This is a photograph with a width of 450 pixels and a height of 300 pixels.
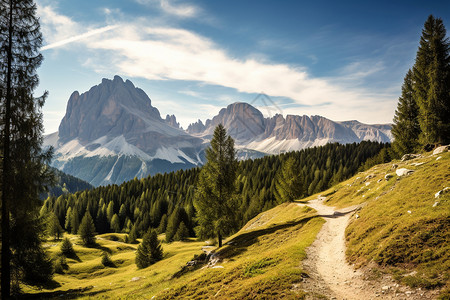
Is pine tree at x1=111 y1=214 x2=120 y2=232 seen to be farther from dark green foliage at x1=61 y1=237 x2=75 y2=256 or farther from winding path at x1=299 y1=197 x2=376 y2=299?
winding path at x1=299 y1=197 x2=376 y2=299

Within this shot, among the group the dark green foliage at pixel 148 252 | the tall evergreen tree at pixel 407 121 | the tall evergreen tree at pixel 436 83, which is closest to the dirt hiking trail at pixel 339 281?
the tall evergreen tree at pixel 436 83

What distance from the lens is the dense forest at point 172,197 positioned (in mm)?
99500

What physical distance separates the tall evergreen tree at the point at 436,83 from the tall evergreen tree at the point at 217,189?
3528 centimetres

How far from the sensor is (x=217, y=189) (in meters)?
31.5

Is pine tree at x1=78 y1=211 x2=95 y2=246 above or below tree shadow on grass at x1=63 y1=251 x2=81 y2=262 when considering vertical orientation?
above

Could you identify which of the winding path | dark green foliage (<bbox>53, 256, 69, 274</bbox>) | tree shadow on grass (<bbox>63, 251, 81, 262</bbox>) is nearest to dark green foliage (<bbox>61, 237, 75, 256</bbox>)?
tree shadow on grass (<bbox>63, 251, 81, 262</bbox>)

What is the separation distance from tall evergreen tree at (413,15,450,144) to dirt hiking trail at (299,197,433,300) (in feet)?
107

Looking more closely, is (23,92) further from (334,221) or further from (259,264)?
(334,221)

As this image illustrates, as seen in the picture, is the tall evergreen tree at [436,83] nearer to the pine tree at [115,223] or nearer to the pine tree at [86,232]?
the pine tree at [86,232]

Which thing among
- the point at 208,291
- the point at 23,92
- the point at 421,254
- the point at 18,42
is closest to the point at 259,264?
the point at 208,291

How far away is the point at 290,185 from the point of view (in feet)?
194

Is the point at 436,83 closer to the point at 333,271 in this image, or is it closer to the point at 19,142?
the point at 333,271

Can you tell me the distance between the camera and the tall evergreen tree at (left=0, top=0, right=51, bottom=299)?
15594 mm

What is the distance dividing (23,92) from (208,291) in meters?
19.5
